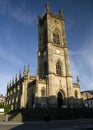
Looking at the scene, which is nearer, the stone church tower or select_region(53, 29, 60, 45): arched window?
the stone church tower

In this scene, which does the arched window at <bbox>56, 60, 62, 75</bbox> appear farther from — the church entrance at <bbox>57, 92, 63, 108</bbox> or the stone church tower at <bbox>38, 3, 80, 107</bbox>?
the church entrance at <bbox>57, 92, 63, 108</bbox>

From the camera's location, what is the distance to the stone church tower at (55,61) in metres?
44.2

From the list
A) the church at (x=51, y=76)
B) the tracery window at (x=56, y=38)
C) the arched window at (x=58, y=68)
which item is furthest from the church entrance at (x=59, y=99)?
the tracery window at (x=56, y=38)

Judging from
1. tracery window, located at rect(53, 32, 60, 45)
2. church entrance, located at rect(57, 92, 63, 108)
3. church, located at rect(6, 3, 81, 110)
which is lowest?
church entrance, located at rect(57, 92, 63, 108)

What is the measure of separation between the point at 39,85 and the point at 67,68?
11.0m

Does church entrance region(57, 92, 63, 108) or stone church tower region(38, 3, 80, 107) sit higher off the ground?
stone church tower region(38, 3, 80, 107)

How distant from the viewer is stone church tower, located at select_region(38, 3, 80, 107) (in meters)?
44.2

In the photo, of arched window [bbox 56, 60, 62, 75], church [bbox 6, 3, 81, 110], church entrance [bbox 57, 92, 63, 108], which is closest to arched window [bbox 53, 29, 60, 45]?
church [bbox 6, 3, 81, 110]

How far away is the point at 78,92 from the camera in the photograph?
49.0 metres

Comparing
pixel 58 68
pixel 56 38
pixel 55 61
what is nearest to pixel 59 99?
pixel 58 68

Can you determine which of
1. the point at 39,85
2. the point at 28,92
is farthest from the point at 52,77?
the point at 28,92

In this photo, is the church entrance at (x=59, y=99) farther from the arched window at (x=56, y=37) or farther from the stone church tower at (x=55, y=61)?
the arched window at (x=56, y=37)

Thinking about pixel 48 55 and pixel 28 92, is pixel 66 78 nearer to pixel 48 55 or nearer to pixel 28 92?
pixel 48 55

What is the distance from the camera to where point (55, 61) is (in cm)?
4844
